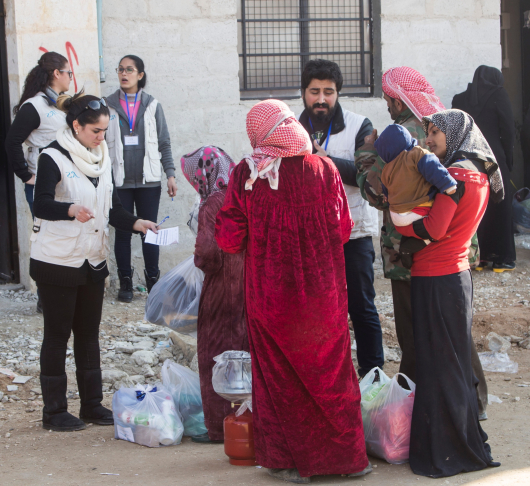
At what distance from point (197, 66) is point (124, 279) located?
2.25 m

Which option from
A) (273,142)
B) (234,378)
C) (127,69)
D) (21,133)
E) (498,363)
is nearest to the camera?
(273,142)

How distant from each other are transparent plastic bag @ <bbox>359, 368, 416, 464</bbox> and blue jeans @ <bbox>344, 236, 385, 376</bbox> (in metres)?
0.95

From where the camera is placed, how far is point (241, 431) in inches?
127

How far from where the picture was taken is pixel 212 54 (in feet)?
22.8

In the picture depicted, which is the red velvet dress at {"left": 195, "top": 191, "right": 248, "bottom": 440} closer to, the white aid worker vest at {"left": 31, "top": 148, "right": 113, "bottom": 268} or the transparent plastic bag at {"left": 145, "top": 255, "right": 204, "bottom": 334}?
the transparent plastic bag at {"left": 145, "top": 255, "right": 204, "bottom": 334}

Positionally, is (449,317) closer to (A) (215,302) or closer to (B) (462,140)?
(B) (462,140)

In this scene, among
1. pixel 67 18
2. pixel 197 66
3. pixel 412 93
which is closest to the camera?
pixel 412 93

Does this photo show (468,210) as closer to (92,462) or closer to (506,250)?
(92,462)

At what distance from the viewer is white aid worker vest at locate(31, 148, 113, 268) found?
12.1 ft

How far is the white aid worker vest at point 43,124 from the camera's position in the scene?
219 inches

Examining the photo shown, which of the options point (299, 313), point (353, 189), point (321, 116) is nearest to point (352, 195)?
point (353, 189)

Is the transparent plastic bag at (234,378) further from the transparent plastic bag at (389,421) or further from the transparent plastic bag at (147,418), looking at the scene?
the transparent plastic bag at (389,421)

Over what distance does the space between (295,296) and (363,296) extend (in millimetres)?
1374

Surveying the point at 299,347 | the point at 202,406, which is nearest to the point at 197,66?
the point at 202,406
